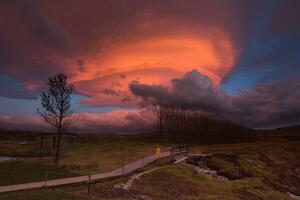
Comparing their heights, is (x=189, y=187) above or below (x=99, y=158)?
below

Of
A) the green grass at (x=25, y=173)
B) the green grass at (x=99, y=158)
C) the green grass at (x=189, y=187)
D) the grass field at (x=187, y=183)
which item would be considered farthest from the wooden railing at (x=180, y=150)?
the green grass at (x=25, y=173)

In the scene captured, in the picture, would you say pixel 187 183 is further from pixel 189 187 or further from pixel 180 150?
pixel 180 150

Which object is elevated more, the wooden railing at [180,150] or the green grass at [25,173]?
the wooden railing at [180,150]

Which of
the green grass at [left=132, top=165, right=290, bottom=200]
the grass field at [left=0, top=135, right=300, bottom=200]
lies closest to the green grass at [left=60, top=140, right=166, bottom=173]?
the grass field at [left=0, top=135, right=300, bottom=200]

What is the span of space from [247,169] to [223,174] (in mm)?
8405

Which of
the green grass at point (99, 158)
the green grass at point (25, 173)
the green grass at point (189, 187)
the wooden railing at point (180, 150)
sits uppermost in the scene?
the wooden railing at point (180, 150)

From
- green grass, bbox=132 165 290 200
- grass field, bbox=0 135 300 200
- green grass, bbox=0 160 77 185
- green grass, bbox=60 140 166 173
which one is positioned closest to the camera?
grass field, bbox=0 135 300 200

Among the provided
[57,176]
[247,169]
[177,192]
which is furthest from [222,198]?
[247,169]

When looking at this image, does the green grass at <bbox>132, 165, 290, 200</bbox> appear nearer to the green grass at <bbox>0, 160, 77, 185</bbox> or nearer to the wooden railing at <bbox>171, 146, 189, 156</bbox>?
the green grass at <bbox>0, 160, 77, 185</bbox>

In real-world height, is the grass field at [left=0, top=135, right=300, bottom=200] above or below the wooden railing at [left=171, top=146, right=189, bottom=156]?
below

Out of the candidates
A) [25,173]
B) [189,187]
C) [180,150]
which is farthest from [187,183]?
[180,150]

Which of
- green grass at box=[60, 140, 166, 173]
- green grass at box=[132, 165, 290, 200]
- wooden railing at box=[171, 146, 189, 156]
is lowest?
green grass at box=[132, 165, 290, 200]

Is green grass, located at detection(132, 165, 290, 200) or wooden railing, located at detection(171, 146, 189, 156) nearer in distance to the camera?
green grass, located at detection(132, 165, 290, 200)

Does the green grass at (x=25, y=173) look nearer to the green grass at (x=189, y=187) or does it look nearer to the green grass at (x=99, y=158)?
the green grass at (x=99, y=158)
